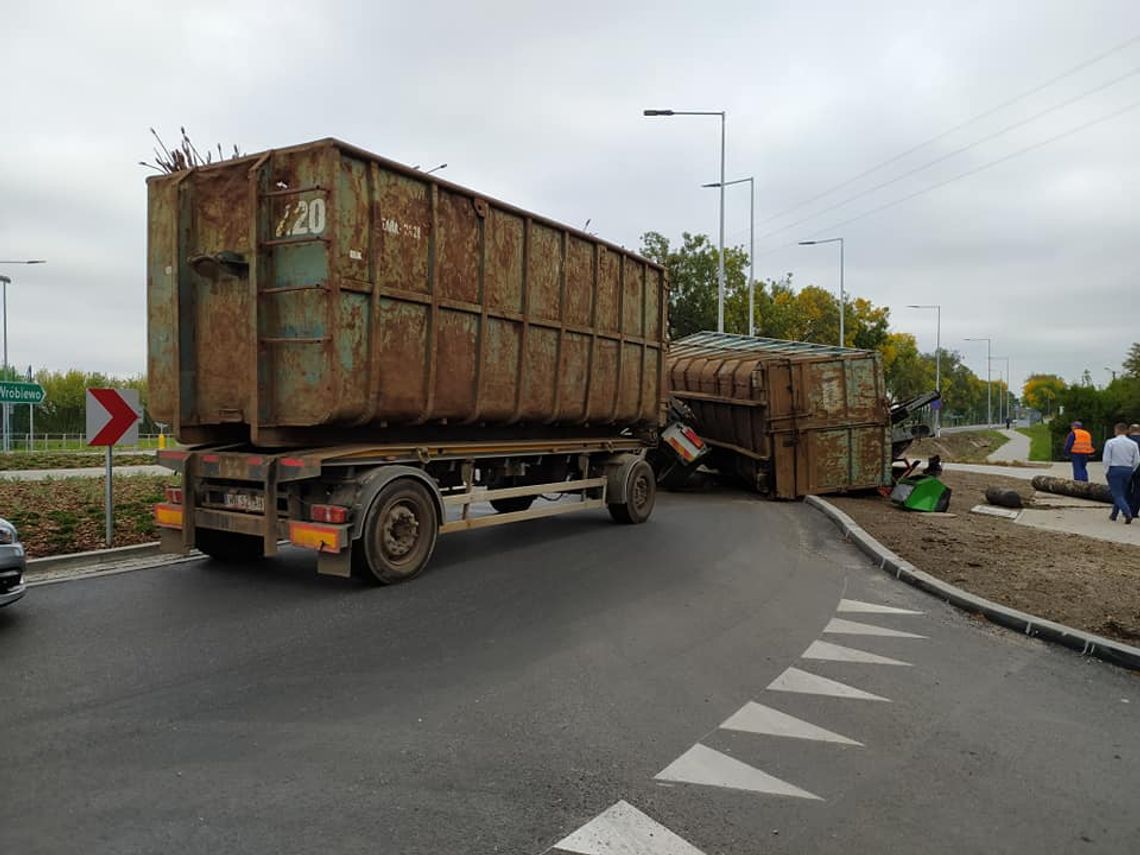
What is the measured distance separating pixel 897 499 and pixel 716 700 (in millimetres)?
10097

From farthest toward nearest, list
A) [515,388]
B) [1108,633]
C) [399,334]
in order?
[515,388] → [399,334] → [1108,633]

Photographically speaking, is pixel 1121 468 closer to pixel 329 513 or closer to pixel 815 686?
pixel 815 686

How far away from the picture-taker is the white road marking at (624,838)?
262 cm

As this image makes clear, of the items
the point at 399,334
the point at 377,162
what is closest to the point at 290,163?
the point at 377,162

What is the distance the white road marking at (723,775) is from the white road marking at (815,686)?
99 cm

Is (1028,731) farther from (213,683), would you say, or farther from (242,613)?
(242,613)

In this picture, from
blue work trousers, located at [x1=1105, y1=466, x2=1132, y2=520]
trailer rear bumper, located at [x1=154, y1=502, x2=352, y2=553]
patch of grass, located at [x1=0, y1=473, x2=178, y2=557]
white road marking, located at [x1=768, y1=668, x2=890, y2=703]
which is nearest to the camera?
white road marking, located at [x1=768, y1=668, x2=890, y2=703]

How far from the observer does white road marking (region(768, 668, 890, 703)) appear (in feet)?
13.7

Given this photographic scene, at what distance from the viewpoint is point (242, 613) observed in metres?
5.46

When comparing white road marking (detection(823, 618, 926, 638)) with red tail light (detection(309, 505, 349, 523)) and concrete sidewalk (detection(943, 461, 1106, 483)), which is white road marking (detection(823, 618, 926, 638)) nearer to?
red tail light (detection(309, 505, 349, 523))

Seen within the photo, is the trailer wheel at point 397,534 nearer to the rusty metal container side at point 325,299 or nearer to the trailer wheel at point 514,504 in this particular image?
the rusty metal container side at point 325,299

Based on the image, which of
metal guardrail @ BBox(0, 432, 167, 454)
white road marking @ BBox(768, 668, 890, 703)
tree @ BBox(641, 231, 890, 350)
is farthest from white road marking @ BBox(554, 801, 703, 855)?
metal guardrail @ BBox(0, 432, 167, 454)

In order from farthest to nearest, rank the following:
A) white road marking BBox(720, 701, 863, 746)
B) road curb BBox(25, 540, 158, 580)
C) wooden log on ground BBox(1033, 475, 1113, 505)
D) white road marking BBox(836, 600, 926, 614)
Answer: wooden log on ground BBox(1033, 475, 1113, 505), road curb BBox(25, 540, 158, 580), white road marking BBox(836, 600, 926, 614), white road marking BBox(720, 701, 863, 746)

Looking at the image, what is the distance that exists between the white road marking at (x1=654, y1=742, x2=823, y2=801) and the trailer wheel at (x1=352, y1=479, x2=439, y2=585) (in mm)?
3564
